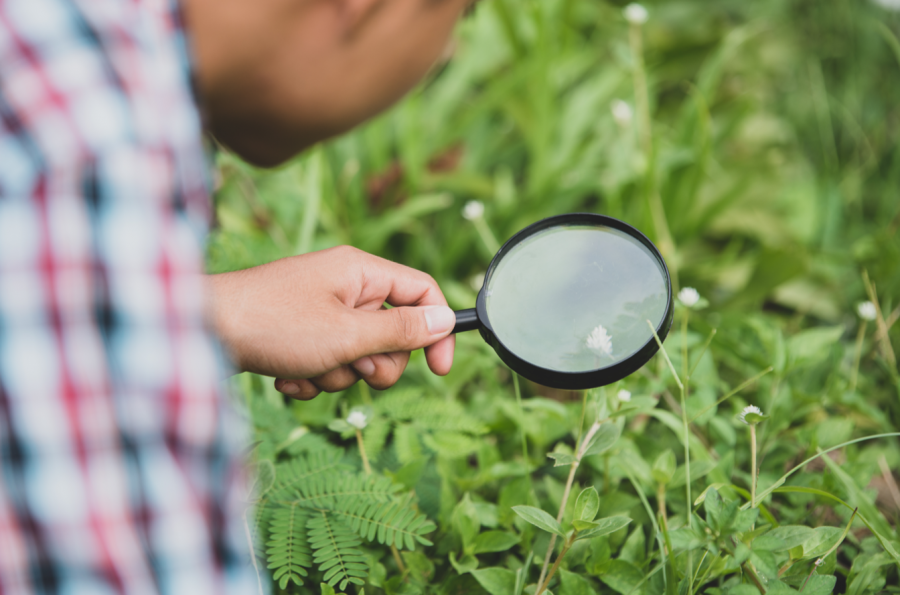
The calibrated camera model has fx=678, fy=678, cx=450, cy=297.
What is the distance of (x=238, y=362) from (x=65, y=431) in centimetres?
41

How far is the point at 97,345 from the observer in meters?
0.76

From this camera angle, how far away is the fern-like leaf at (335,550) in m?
1.13

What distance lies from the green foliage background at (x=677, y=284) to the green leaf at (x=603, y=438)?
0.10ft

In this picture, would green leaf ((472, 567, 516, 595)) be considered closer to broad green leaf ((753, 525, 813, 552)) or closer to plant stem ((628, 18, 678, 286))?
broad green leaf ((753, 525, 813, 552))

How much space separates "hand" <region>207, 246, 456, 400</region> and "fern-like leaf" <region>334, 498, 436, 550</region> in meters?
0.21

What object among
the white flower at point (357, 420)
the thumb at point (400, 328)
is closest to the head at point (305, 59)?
the thumb at point (400, 328)

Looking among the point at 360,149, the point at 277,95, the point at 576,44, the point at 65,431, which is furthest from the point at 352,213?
the point at 65,431

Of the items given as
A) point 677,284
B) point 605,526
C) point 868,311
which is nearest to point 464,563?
point 605,526

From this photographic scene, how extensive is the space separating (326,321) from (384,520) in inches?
15.3

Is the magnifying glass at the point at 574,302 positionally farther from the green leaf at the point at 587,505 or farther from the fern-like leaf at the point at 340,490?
the fern-like leaf at the point at 340,490

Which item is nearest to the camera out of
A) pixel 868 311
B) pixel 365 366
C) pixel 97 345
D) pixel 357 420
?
pixel 97 345

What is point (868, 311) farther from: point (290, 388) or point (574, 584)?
point (290, 388)

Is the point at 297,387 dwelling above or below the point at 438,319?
below

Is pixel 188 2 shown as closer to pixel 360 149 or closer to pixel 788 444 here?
pixel 788 444
